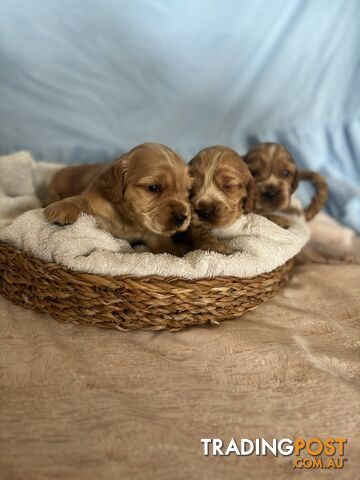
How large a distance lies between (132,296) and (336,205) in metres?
1.95

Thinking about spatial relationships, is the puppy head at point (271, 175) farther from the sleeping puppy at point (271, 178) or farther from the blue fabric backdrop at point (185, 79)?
the blue fabric backdrop at point (185, 79)

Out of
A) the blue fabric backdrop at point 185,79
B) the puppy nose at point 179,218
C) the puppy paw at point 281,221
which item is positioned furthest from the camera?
the blue fabric backdrop at point 185,79

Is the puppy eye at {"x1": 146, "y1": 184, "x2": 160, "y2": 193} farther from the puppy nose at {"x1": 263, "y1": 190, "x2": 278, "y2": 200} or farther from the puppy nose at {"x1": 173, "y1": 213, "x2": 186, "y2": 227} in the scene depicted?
the puppy nose at {"x1": 263, "y1": 190, "x2": 278, "y2": 200}

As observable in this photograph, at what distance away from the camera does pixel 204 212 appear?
205 cm

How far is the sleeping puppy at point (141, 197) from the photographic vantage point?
1889 mm

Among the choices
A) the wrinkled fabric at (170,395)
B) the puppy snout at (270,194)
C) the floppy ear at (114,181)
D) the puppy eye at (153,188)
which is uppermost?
the puppy snout at (270,194)

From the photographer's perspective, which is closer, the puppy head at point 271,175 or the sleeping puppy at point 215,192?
the sleeping puppy at point 215,192

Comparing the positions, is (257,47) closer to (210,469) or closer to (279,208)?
(279,208)

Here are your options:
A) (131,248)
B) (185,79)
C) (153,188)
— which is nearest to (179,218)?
(153,188)

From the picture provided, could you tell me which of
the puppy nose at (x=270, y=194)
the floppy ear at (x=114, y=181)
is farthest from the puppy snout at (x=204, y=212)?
the puppy nose at (x=270, y=194)

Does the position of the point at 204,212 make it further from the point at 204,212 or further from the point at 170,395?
the point at 170,395

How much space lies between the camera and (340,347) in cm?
180

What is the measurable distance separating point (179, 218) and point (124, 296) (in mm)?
372

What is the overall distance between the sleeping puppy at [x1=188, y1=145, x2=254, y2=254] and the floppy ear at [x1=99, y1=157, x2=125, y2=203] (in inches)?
13.0
